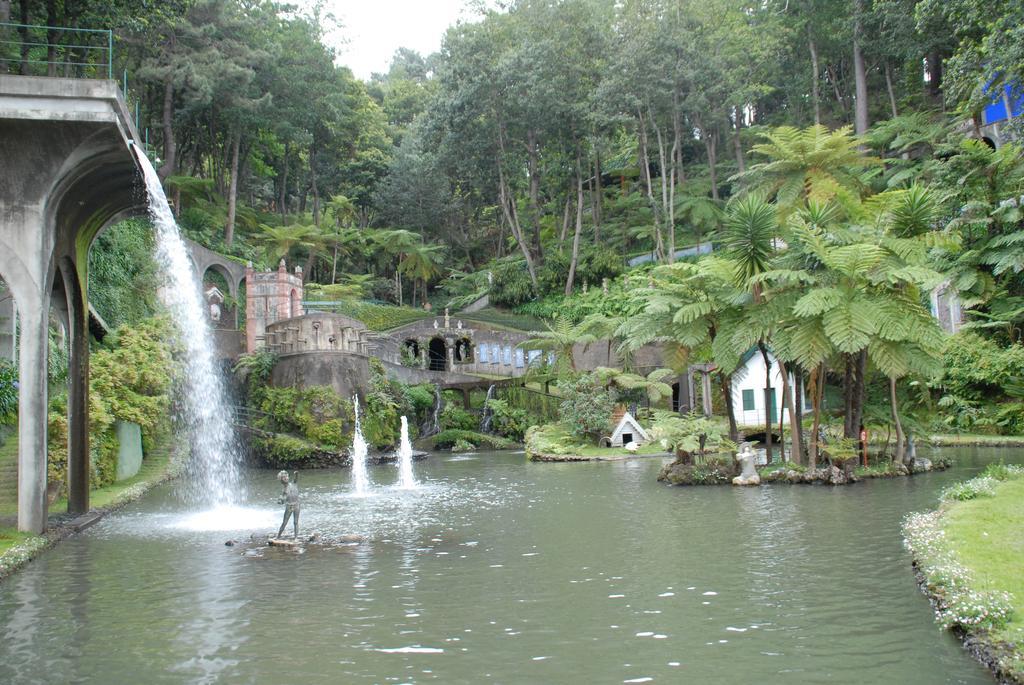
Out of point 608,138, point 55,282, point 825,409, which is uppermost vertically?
point 608,138

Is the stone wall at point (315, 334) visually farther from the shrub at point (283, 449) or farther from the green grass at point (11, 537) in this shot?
the green grass at point (11, 537)

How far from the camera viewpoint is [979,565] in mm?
9039

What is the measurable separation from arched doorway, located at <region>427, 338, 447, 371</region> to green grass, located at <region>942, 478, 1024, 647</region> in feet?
111

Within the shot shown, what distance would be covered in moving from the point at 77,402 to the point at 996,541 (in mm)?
14963

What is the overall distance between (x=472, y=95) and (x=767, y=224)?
2639cm

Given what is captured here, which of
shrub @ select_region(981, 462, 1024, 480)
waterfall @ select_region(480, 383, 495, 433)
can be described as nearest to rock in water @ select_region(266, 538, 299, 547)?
shrub @ select_region(981, 462, 1024, 480)

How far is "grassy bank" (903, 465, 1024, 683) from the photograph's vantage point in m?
7.01

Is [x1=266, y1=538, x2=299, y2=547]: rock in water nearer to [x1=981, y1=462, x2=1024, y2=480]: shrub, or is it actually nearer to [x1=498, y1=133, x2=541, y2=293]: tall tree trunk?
[x1=981, y1=462, x2=1024, y2=480]: shrub

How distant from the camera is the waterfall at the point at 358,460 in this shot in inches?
880

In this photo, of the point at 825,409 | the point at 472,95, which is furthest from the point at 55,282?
the point at 472,95

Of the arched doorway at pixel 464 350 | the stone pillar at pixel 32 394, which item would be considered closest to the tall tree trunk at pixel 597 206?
the arched doorway at pixel 464 350

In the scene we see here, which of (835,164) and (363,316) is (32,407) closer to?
(835,164)

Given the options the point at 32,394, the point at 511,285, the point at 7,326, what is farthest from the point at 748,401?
the point at 32,394

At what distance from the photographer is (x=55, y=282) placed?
1622cm
